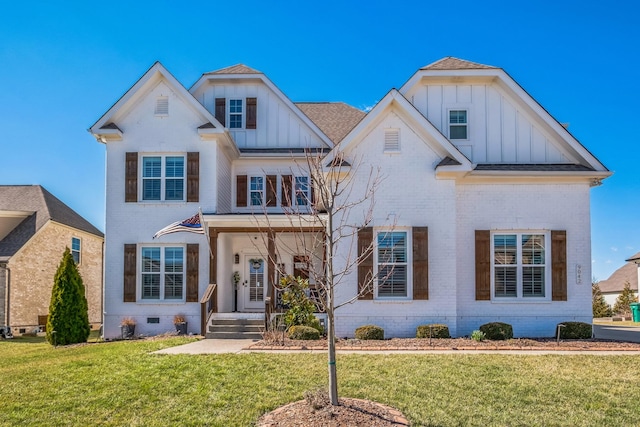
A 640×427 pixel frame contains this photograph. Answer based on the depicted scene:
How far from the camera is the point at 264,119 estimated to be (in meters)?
17.7

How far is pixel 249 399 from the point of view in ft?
24.4

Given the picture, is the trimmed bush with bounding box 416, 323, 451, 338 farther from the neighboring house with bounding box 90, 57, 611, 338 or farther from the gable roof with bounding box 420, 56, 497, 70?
the gable roof with bounding box 420, 56, 497, 70

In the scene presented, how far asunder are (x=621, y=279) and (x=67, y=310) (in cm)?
4139

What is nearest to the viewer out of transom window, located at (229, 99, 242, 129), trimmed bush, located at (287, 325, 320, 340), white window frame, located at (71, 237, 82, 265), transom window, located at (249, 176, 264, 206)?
trimmed bush, located at (287, 325, 320, 340)

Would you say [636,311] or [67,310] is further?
[636,311]

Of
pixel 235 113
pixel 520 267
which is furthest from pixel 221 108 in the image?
pixel 520 267

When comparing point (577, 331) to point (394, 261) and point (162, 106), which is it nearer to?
point (394, 261)

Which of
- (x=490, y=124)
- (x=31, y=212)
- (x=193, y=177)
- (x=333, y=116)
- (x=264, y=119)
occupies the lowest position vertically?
(x=31, y=212)

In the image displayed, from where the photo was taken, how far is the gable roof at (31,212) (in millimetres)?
19859

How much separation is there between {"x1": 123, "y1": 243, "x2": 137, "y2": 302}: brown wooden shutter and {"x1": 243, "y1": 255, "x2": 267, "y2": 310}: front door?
348 centimetres

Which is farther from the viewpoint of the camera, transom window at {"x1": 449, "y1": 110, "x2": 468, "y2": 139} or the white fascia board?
the white fascia board

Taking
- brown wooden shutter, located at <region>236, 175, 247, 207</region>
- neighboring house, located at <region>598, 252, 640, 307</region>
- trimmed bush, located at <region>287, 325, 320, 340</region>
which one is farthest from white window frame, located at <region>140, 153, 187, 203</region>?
neighboring house, located at <region>598, 252, 640, 307</region>

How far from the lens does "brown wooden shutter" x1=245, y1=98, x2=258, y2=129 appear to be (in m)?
17.6

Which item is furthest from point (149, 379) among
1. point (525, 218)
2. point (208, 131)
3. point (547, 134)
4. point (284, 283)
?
point (547, 134)
